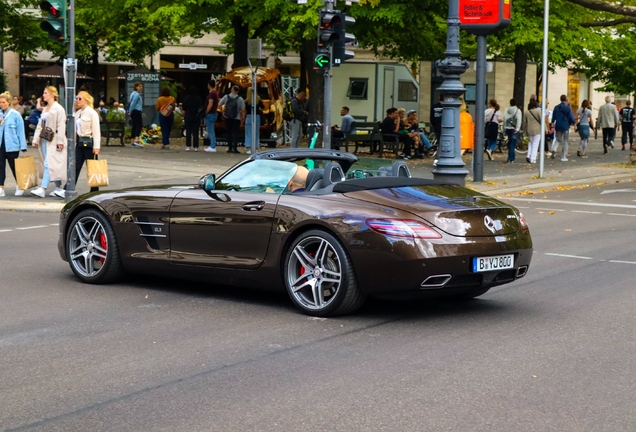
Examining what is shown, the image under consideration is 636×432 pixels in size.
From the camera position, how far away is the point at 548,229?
14.3 metres

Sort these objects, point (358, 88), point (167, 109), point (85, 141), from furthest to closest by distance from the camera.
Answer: point (358, 88) < point (167, 109) < point (85, 141)

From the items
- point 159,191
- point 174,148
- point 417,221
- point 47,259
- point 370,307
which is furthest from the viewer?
point 174,148

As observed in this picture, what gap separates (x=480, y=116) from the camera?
2253cm

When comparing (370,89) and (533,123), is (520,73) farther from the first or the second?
(533,123)

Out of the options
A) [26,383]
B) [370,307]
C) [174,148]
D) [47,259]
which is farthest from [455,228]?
[174,148]

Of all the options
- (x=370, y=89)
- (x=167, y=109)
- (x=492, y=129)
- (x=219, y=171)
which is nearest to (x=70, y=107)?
(x=219, y=171)

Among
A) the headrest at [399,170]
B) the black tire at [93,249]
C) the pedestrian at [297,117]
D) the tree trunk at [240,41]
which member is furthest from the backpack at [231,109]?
the headrest at [399,170]

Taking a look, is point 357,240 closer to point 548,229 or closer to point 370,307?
point 370,307

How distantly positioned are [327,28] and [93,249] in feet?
34.3

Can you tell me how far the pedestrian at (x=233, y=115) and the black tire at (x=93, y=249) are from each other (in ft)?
67.4

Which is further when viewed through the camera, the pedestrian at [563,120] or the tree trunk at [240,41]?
the tree trunk at [240,41]

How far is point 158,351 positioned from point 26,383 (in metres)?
1.02

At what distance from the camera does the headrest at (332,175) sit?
8.16 meters

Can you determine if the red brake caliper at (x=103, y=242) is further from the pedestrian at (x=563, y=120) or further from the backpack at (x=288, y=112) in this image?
the backpack at (x=288, y=112)
